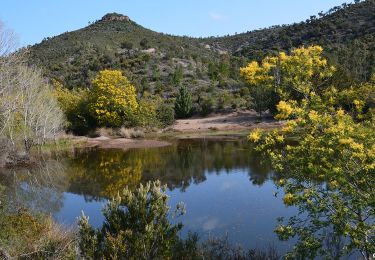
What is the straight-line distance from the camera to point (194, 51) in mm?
108438

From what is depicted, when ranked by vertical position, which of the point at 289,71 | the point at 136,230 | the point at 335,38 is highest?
the point at 335,38

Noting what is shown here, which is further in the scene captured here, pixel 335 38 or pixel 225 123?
pixel 335 38

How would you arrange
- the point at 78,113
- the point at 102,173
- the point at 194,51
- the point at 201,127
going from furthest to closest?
the point at 194,51
the point at 201,127
the point at 78,113
the point at 102,173

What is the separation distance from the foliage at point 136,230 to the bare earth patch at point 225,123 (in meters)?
41.8

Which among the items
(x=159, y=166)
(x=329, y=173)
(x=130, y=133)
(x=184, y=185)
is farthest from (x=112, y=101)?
(x=329, y=173)

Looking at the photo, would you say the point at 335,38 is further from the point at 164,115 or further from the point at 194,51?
the point at 164,115

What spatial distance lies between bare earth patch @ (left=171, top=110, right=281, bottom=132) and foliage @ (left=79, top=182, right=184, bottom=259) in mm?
41801

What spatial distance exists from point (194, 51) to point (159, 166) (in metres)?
79.5

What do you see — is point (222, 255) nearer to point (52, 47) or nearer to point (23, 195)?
point (23, 195)

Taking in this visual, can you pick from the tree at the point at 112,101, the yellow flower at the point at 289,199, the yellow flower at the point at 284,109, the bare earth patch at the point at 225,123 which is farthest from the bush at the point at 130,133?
the yellow flower at the point at 289,199

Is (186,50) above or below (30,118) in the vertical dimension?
above

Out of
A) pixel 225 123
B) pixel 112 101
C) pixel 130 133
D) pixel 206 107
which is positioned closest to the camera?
pixel 130 133

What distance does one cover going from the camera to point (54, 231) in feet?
42.7

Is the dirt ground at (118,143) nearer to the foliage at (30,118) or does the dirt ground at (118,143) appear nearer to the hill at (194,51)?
the foliage at (30,118)
